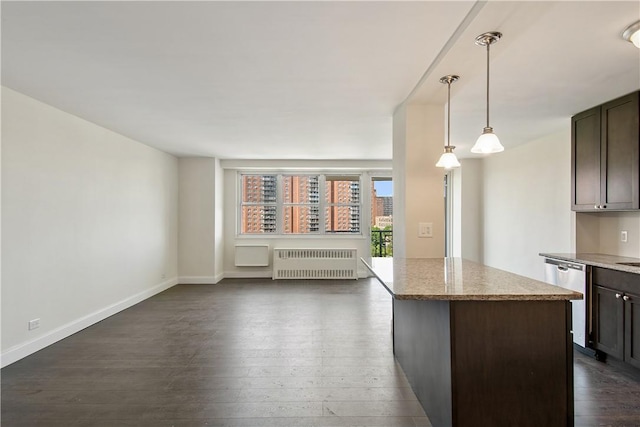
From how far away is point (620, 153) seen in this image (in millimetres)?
3084

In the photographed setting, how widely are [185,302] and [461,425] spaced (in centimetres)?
427

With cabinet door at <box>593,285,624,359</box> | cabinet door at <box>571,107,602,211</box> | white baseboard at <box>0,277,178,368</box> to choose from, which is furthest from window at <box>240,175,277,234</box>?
cabinet door at <box>593,285,624,359</box>

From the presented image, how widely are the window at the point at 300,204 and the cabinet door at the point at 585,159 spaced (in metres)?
4.01

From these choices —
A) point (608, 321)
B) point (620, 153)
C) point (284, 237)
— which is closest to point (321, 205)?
point (284, 237)

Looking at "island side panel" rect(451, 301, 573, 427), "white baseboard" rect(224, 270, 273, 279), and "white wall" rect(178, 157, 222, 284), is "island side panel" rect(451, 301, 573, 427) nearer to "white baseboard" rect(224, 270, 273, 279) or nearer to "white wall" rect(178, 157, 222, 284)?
"white wall" rect(178, 157, 222, 284)

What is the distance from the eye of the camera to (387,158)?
6.54 meters

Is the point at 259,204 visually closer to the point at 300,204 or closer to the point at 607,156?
the point at 300,204

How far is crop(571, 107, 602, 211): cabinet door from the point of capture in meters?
3.35

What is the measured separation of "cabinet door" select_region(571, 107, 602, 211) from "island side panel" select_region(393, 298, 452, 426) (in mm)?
2405

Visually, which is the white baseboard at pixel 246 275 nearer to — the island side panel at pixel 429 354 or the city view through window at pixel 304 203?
the city view through window at pixel 304 203

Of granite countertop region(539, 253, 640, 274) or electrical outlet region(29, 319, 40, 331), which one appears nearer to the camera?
granite countertop region(539, 253, 640, 274)

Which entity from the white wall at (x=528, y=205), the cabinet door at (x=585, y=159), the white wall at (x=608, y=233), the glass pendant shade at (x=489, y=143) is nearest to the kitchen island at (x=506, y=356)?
the glass pendant shade at (x=489, y=143)

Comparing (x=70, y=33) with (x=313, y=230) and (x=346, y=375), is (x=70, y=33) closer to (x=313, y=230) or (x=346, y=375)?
(x=346, y=375)

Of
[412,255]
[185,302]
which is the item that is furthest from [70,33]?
[185,302]
